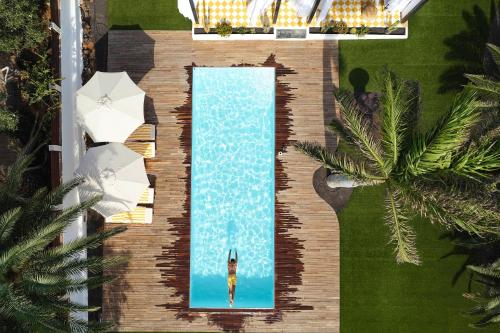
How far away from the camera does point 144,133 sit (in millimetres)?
12586

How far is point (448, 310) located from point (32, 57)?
15489 millimetres

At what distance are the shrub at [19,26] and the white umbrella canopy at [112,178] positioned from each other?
355cm

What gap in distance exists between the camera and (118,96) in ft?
37.9

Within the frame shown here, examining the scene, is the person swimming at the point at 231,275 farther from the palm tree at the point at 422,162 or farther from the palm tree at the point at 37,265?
the palm tree at the point at 422,162

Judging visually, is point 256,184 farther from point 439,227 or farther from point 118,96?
point 439,227

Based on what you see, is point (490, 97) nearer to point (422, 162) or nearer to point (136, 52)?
point (422, 162)

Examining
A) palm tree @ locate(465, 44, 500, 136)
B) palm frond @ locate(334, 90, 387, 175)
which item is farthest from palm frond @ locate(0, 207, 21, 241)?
palm tree @ locate(465, 44, 500, 136)

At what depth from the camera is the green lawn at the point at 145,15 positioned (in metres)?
13.0

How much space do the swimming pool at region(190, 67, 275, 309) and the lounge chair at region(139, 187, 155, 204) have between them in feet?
4.33

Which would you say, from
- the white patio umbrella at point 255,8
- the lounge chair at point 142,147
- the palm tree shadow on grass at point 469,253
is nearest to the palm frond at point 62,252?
the lounge chair at point 142,147

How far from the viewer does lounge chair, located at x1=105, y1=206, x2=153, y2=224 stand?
41.1ft

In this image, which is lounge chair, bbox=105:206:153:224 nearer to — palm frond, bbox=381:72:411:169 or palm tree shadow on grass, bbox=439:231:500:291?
palm frond, bbox=381:72:411:169

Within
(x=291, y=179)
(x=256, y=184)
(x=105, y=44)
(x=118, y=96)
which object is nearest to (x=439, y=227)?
(x=291, y=179)

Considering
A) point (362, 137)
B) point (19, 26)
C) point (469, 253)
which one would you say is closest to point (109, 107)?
point (19, 26)
